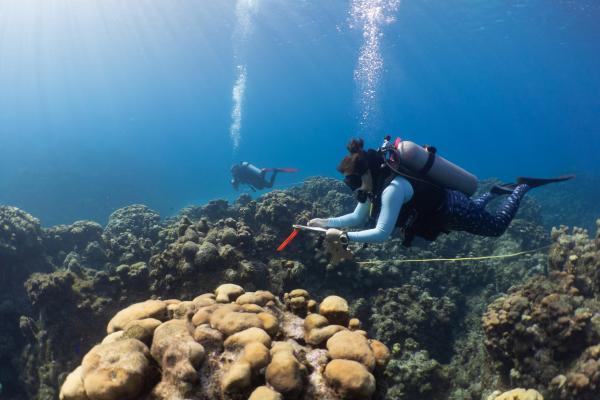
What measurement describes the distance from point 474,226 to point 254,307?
3770 millimetres

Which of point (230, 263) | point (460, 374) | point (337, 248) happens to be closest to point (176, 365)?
point (337, 248)

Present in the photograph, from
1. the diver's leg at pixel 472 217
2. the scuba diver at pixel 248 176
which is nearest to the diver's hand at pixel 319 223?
the diver's leg at pixel 472 217

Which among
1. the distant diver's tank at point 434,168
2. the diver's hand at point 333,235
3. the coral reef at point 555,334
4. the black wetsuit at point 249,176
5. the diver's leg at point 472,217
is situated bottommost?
the coral reef at point 555,334

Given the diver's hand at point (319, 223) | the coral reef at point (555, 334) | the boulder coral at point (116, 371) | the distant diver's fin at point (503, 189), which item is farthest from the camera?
the distant diver's fin at point (503, 189)

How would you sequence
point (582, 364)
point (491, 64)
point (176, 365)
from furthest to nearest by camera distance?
1. point (491, 64)
2. point (582, 364)
3. point (176, 365)

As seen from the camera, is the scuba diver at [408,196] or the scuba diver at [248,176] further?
the scuba diver at [248,176]

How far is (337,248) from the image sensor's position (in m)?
3.41

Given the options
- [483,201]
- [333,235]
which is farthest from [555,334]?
[333,235]

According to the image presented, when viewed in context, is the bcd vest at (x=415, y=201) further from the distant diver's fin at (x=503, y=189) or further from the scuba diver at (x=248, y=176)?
the scuba diver at (x=248, y=176)

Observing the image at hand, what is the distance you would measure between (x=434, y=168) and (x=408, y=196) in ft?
2.79

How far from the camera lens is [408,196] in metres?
3.55

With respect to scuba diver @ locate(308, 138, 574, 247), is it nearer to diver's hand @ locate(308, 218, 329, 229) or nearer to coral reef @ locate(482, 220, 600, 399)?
diver's hand @ locate(308, 218, 329, 229)

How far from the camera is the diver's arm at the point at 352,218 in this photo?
4.19 meters

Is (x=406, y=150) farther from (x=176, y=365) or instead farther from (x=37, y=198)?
(x=37, y=198)
